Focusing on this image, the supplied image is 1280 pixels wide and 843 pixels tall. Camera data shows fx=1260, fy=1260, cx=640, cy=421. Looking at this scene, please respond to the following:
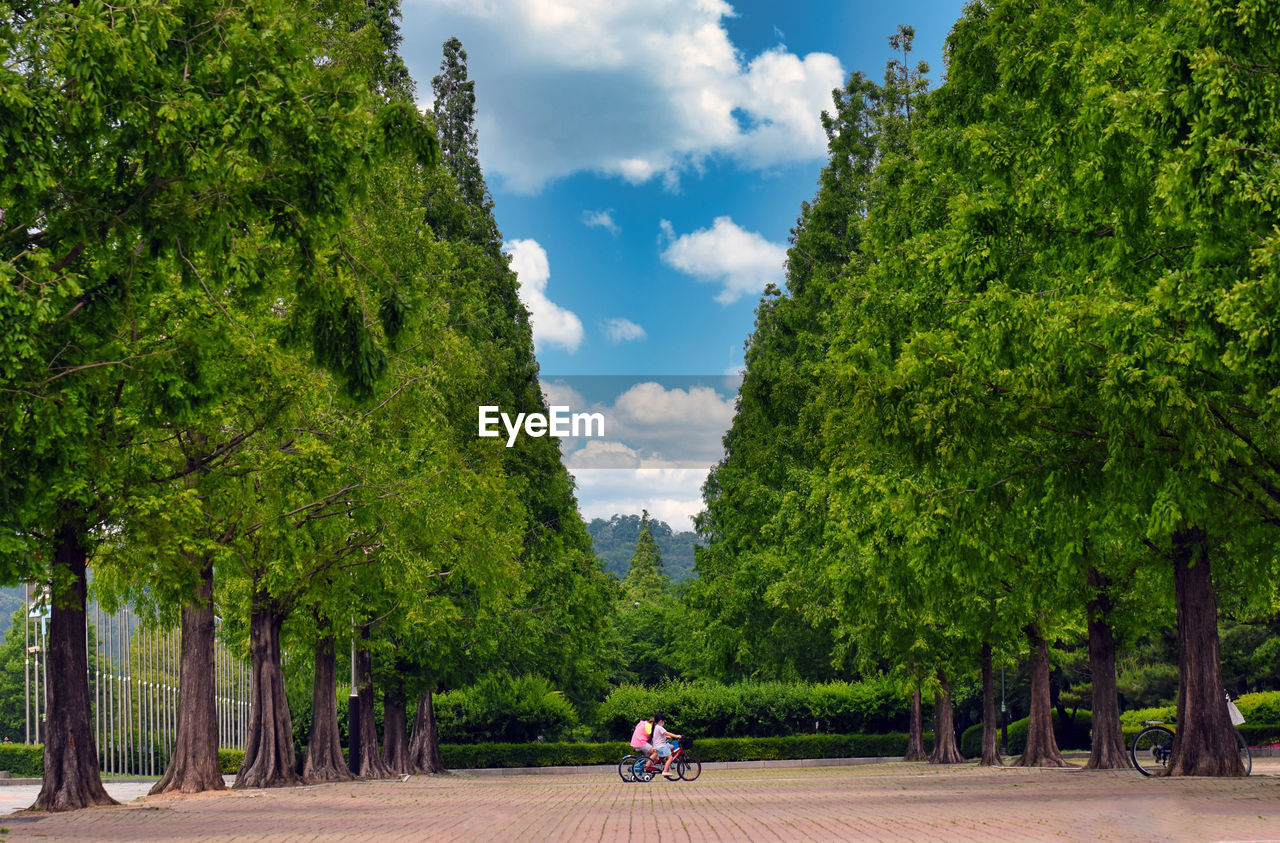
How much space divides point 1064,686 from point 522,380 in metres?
27.1

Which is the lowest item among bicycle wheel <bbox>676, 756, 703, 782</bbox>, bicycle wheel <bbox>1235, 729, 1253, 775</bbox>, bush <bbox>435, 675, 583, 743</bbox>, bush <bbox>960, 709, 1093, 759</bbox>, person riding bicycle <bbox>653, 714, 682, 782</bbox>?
bush <bbox>960, 709, 1093, 759</bbox>

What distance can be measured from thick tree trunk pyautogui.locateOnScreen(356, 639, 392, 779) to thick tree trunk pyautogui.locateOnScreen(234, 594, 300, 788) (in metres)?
6.57

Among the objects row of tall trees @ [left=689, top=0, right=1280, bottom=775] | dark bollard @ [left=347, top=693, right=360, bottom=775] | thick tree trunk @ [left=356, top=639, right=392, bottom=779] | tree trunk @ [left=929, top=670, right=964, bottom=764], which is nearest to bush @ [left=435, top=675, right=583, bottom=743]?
thick tree trunk @ [left=356, top=639, right=392, bottom=779]

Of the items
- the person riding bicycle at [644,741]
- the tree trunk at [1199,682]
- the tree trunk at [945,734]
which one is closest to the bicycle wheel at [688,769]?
the person riding bicycle at [644,741]

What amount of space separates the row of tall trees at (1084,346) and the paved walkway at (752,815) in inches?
123

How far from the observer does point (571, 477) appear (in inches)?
1905

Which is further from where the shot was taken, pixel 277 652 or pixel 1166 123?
pixel 277 652

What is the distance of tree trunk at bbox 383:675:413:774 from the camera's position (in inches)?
1501

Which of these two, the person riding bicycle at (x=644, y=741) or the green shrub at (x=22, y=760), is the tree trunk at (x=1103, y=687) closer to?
the person riding bicycle at (x=644, y=741)

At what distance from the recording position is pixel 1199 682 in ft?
64.1

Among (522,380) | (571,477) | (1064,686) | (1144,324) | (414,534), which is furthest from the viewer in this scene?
(1064,686)

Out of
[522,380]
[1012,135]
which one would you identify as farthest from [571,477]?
[1012,135]

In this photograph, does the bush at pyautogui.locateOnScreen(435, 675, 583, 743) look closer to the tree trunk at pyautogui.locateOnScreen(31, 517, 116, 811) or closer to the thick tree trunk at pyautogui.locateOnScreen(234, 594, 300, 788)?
the thick tree trunk at pyautogui.locateOnScreen(234, 594, 300, 788)

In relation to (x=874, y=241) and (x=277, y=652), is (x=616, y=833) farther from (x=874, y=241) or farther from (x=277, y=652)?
(x=277, y=652)
